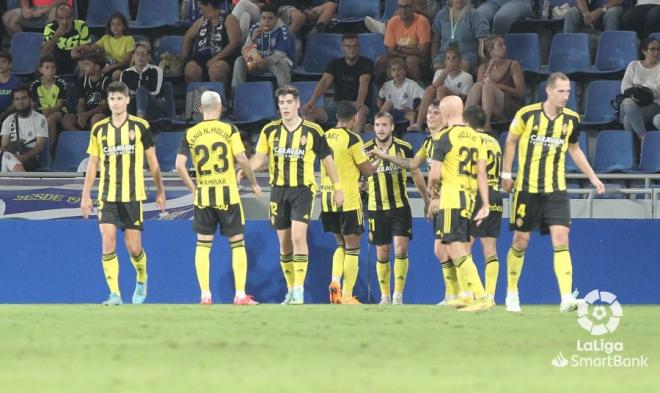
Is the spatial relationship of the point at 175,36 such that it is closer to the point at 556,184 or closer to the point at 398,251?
the point at 398,251

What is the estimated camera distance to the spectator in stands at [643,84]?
55.9ft

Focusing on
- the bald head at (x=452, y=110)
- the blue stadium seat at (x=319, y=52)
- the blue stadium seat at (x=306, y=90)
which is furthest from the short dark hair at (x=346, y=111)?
the blue stadium seat at (x=319, y=52)

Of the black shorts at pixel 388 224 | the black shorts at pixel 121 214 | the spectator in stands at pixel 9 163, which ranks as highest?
the spectator in stands at pixel 9 163

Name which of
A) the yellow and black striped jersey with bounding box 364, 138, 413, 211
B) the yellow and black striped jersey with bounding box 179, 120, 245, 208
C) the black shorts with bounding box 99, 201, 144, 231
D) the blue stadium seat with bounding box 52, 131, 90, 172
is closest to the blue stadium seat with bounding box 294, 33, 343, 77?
the blue stadium seat with bounding box 52, 131, 90, 172

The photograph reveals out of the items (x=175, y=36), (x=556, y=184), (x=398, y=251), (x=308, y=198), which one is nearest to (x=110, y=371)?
(x=556, y=184)

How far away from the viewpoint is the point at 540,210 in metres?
11.5

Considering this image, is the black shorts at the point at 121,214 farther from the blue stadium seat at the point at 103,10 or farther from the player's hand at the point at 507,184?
the blue stadium seat at the point at 103,10

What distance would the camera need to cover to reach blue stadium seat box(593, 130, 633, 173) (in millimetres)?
16875

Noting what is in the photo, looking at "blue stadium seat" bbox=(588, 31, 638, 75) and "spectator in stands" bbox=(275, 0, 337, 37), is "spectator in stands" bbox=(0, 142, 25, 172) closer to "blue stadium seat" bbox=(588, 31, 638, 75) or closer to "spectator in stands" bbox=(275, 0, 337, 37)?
"spectator in stands" bbox=(275, 0, 337, 37)

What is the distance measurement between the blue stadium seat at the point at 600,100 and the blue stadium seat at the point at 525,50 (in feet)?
2.97

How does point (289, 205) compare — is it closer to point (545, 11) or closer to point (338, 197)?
point (338, 197)

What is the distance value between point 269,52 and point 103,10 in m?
3.44

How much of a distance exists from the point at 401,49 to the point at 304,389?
12.3m

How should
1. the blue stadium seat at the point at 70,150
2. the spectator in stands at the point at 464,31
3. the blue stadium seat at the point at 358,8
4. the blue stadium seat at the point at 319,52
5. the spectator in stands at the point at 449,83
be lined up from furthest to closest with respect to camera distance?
the blue stadium seat at the point at 358,8 < the blue stadium seat at the point at 319,52 < the spectator in stands at the point at 464,31 < the blue stadium seat at the point at 70,150 < the spectator in stands at the point at 449,83
